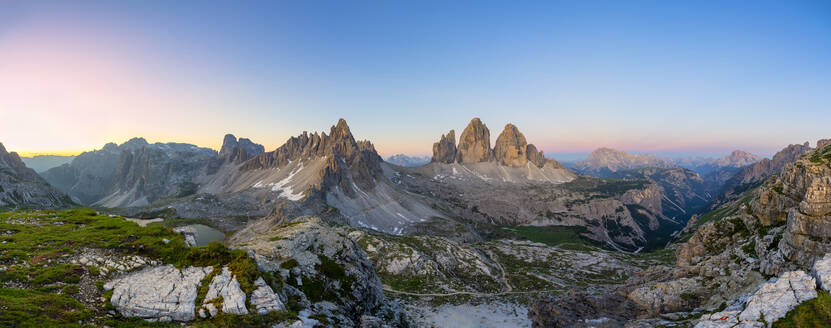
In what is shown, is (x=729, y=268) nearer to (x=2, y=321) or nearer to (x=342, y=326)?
(x=342, y=326)

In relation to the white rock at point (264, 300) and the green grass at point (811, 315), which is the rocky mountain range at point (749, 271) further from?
the white rock at point (264, 300)

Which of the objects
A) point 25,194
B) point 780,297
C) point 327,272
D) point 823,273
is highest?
point 823,273

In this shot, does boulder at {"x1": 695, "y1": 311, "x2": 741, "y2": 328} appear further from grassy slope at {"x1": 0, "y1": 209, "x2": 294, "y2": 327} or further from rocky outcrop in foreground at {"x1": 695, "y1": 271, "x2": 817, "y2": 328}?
grassy slope at {"x1": 0, "y1": 209, "x2": 294, "y2": 327}

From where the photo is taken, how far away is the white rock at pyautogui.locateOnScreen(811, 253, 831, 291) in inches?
848

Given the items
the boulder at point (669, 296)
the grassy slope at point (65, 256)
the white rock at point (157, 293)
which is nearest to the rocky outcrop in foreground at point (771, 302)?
the boulder at point (669, 296)

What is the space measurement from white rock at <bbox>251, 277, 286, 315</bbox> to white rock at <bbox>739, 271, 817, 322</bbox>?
3560 centimetres

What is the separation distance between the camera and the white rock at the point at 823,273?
21.5 m

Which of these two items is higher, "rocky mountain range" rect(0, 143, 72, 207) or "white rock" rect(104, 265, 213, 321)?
"white rock" rect(104, 265, 213, 321)

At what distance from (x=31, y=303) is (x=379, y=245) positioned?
221 ft

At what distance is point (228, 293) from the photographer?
21.3 metres

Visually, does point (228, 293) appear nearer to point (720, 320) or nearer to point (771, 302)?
point (720, 320)

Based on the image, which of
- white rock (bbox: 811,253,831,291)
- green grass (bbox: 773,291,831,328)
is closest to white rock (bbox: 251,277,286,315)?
green grass (bbox: 773,291,831,328)

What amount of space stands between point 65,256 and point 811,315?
52720mm

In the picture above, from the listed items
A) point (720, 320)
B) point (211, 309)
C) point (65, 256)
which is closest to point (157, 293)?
point (211, 309)
